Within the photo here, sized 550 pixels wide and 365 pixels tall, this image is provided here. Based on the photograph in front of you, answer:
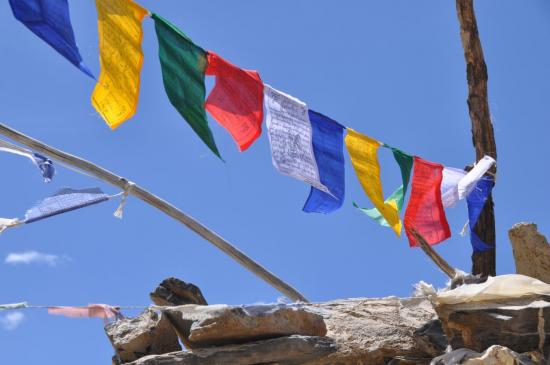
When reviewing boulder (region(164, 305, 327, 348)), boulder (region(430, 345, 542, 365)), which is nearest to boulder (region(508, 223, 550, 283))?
boulder (region(430, 345, 542, 365))

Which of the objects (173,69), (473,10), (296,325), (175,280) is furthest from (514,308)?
(473,10)

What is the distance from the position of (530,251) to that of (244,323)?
2.16 m

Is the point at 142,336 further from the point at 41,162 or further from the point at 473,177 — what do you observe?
the point at 473,177

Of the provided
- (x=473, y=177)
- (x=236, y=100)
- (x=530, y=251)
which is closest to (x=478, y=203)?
(x=473, y=177)

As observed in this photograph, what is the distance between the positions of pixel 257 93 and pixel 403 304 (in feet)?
6.50

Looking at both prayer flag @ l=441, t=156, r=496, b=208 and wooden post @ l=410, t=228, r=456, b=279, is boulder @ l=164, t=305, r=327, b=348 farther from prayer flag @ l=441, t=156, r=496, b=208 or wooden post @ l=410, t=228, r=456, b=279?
prayer flag @ l=441, t=156, r=496, b=208

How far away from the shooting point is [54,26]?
4.86m

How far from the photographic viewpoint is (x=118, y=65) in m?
5.18

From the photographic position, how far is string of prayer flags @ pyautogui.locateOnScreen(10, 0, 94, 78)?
479 cm

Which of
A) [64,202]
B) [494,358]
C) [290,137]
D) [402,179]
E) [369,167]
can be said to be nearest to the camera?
[494,358]

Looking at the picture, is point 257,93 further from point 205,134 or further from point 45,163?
point 45,163

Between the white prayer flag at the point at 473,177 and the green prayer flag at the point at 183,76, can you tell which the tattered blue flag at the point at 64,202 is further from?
the white prayer flag at the point at 473,177

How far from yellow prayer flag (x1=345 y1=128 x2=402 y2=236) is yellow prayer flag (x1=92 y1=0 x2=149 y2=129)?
2327mm

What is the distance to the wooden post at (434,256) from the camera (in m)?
6.52
